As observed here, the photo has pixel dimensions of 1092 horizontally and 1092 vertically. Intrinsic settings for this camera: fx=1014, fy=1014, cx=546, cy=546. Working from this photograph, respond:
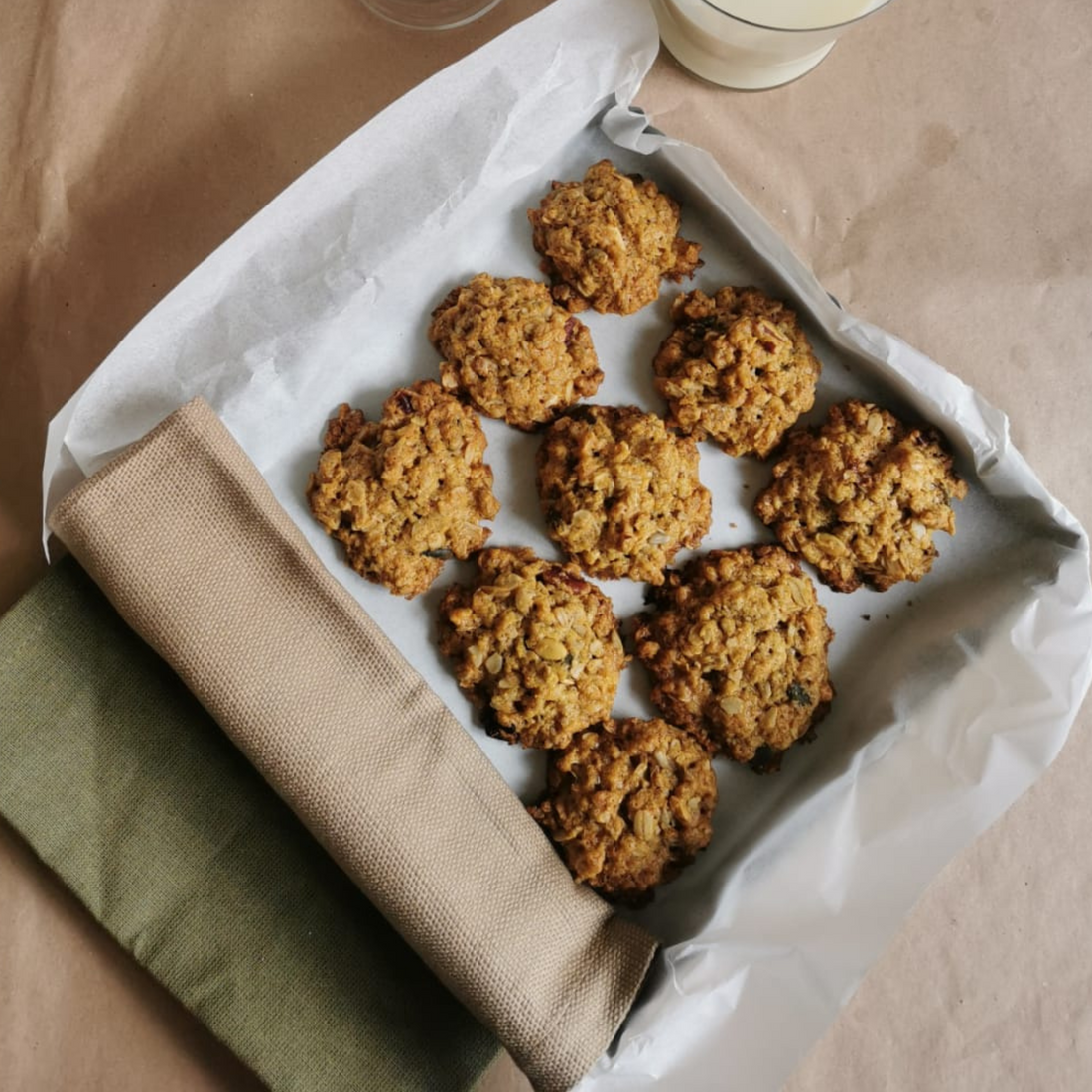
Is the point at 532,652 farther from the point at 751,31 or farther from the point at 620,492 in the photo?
→ the point at 751,31

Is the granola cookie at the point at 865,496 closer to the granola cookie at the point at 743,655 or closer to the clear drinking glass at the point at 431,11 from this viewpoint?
the granola cookie at the point at 743,655

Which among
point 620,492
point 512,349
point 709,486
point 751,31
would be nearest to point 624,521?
point 620,492

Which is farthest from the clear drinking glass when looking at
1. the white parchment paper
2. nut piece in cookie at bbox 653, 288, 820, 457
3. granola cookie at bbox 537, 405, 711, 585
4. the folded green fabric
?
the folded green fabric

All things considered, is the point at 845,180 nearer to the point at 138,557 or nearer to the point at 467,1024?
the point at 138,557

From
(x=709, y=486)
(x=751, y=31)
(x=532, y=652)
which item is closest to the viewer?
(x=751, y=31)

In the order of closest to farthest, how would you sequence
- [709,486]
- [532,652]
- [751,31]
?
1. [751,31]
2. [532,652]
3. [709,486]

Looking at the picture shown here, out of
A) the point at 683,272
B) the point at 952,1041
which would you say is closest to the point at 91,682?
the point at 683,272
